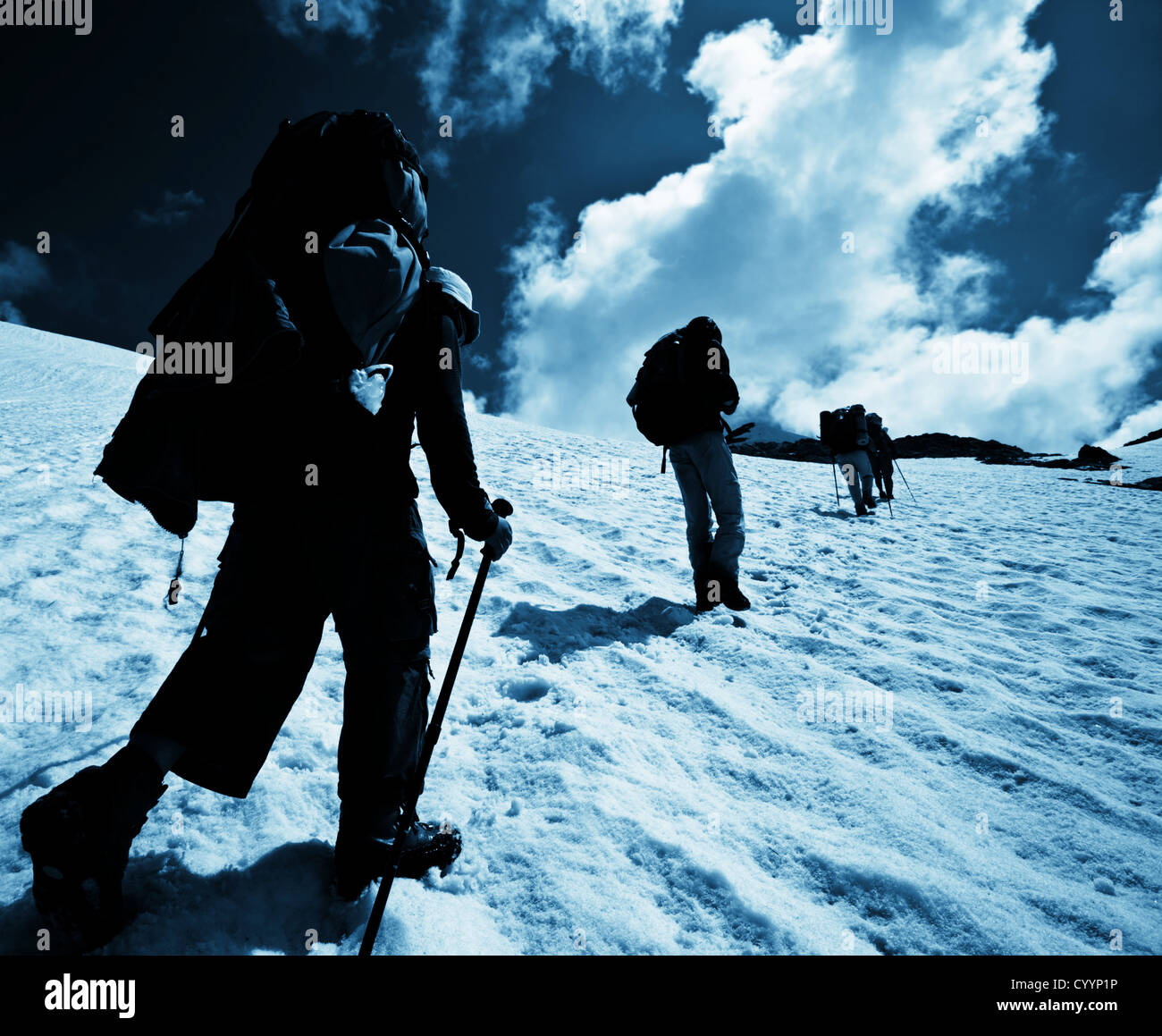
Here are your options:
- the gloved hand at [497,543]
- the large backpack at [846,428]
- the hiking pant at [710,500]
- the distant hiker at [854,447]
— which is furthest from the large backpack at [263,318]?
the large backpack at [846,428]

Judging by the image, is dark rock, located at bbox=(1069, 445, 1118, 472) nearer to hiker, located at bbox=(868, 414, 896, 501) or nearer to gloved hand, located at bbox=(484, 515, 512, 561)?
hiker, located at bbox=(868, 414, 896, 501)

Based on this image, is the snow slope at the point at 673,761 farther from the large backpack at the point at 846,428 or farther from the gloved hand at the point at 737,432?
the large backpack at the point at 846,428

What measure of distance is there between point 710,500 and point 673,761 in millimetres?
2565

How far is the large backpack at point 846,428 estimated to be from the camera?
33.1 ft

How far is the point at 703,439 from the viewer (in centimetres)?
469

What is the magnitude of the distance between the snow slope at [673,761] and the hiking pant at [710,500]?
0.44 m

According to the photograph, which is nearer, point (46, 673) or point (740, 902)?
point (740, 902)

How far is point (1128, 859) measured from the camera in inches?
81.7

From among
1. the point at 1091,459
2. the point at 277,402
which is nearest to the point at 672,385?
the point at 277,402

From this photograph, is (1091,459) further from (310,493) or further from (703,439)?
(310,493)

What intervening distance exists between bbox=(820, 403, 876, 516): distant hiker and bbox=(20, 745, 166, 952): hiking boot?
33.3ft

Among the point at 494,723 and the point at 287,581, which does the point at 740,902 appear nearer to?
the point at 494,723
